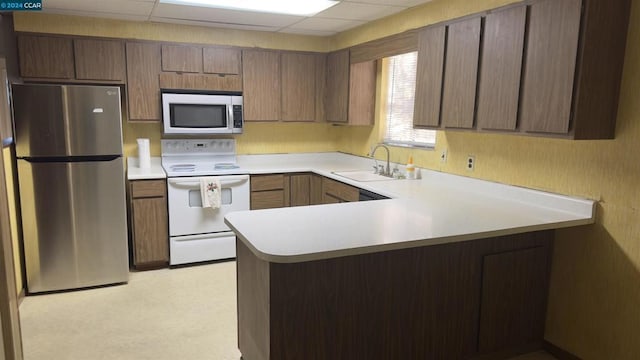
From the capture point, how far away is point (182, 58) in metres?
4.21

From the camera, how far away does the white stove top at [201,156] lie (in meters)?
4.28

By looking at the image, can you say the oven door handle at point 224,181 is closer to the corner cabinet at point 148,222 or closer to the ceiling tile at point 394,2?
the corner cabinet at point 148,222

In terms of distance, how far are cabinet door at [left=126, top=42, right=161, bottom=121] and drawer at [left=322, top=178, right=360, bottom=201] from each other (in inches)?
68.2

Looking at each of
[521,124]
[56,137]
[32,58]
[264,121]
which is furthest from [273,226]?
[32,58]

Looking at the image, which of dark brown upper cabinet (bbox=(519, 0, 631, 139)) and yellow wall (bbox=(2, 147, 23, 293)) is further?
yellow wall (bbox=(2, 147, 23, 293))

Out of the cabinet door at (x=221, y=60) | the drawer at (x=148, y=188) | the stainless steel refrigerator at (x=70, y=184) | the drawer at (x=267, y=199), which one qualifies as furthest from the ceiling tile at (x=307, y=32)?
the drawer at (x=148, y=188)

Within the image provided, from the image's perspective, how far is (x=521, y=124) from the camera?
239cm

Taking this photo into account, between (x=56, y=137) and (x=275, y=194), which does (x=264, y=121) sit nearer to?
(x=275, y=194)

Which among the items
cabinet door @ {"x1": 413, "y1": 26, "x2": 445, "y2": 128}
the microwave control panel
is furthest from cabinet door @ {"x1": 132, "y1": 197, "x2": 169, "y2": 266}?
cabinet door @ {"x1": 413, "y1": 26, "x2": 445, "y2": 128}

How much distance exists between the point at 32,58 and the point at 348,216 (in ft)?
10.4

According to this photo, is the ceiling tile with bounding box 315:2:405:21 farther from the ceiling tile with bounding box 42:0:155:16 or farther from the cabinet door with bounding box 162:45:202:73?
the ceiling tile with bounding box 42:0:155:16

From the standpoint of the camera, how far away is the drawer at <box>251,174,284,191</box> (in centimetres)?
430

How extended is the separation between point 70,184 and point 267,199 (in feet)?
5.64

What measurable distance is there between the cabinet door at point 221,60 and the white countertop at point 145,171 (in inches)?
41.5
